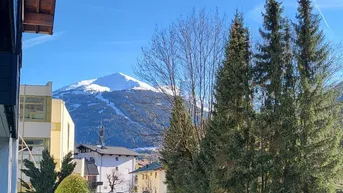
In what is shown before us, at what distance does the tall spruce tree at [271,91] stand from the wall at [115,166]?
59420mm

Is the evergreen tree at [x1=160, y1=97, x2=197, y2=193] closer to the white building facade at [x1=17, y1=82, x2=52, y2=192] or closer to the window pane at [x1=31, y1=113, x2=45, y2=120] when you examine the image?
the white building facade at [x1=17, y1=82, x2=52, y2=192]

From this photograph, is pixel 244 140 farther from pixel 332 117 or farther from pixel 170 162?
pixel 170 162

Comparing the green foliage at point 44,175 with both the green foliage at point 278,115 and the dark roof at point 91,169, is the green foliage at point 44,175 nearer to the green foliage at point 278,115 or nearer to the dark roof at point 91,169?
the green foliage at point 278,115

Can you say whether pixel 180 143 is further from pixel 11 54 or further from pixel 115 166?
pixel 115 166

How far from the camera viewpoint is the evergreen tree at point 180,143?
19.8m

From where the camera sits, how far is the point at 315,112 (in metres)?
14.0

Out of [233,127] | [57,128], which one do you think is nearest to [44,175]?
[57,128]

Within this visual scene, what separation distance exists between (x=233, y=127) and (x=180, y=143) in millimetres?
5267

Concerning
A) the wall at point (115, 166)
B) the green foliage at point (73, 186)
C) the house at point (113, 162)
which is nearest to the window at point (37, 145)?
the green foliage at point (73, 186)

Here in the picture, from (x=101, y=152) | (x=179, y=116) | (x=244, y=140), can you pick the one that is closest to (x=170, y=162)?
→ (x=179, y=116)

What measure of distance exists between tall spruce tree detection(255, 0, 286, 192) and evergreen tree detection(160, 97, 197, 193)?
5.29 metres

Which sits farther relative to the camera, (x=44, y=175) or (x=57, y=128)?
(x=57, y=128)

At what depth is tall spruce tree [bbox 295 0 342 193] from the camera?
13.5m

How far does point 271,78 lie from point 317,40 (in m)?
1.80
